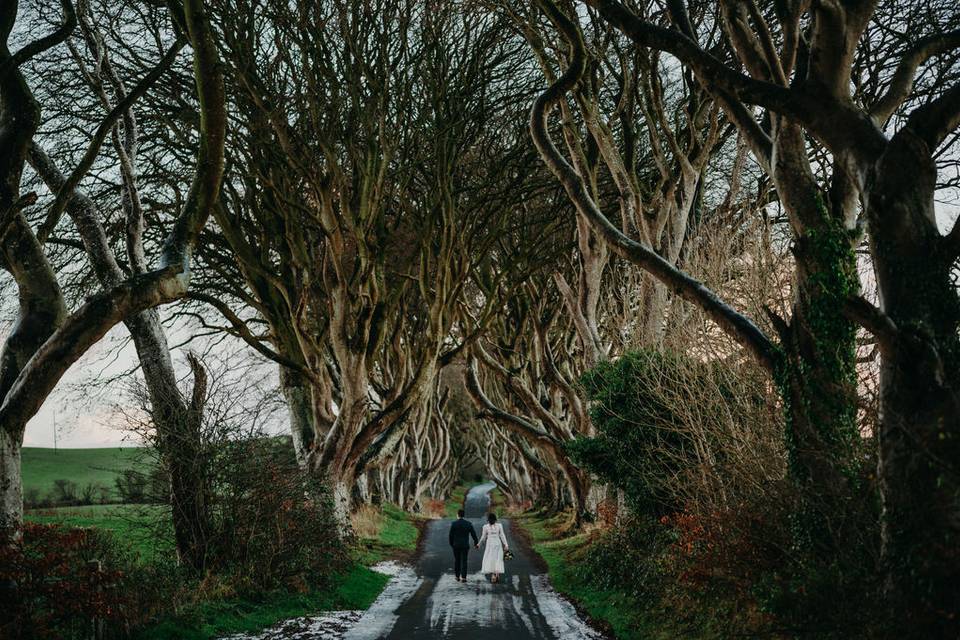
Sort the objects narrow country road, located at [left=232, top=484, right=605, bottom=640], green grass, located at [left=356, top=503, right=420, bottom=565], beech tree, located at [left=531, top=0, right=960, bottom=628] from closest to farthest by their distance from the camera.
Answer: beech tree, located at [left=531, top=0, right=960, bottom=628], narrow country road, located at [left=232, top=484, right=605, bottom=640], green grass, located at [left=356, top=503, right=420, bottom=565]

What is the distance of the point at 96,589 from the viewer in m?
7.33

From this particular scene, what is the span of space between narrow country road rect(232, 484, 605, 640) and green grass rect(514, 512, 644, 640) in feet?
0.97

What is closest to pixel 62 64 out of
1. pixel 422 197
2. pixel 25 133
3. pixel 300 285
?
pixel 300 285

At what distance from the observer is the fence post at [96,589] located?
7.36 meters

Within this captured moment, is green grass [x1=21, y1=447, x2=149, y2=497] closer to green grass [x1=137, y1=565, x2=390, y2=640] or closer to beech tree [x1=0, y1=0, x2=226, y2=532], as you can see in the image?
green grass [x1=137, y1=565, x2=390, y2=640]

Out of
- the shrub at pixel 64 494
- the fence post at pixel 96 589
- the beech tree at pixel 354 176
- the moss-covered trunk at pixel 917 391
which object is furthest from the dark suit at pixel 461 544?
the shrub at pixel 64 494

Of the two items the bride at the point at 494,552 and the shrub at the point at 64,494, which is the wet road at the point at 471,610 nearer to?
the bride at the point at 494,552

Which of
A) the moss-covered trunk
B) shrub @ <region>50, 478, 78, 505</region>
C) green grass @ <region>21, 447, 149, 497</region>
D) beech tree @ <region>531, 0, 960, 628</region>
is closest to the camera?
the moss-covered trunk

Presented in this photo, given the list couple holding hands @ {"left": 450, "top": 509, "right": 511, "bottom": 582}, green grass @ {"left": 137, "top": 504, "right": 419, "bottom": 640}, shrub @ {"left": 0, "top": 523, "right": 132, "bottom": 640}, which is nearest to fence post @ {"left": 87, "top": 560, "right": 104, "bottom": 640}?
shrub @ {"left": 0, "top": 523, "right": 132, "bottom": 640}

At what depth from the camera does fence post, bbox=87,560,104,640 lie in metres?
7.36

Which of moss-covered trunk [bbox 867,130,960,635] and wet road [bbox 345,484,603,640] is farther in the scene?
wet road [bbox 345,484,603,640]

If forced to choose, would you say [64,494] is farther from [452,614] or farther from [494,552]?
[452,614]

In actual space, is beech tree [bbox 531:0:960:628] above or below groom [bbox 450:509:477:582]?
above

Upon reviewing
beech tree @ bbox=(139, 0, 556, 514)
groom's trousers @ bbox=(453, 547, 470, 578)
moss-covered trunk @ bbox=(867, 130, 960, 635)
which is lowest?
groom's trousers @ bbox=(453, 547, 470, 578)
